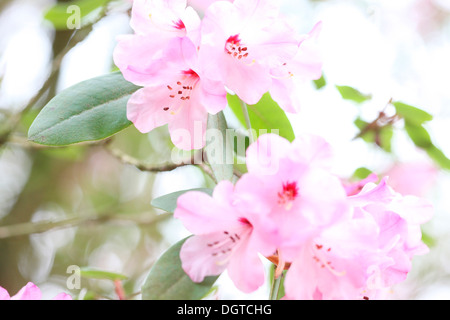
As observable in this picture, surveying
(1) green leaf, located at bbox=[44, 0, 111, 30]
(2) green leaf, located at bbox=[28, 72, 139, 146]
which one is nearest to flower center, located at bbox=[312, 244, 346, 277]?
(2) green leaf, located at bbox=[28, 72, 139, 146]

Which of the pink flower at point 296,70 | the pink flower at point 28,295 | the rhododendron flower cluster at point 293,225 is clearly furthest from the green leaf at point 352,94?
the pink flower at point 28,295

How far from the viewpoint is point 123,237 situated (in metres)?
2.53

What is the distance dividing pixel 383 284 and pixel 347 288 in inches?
4.4

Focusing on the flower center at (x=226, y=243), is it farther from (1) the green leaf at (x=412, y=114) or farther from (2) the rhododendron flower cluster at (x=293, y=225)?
(1) the green leaf at (x=412, y=114)

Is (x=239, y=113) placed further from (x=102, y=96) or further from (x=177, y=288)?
(x=177, y=288)

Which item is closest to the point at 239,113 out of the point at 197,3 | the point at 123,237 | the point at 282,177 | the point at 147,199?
the point at 197,3

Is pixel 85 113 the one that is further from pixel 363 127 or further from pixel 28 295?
pixel 363 127

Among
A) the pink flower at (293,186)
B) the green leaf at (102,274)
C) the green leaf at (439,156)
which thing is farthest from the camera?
the green leaf at (439,156)

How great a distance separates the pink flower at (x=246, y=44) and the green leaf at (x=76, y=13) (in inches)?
21.6

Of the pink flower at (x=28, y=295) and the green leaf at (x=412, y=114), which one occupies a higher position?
the pink flower at (x=28, y=295)

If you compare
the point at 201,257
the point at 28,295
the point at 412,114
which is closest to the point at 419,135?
the point at 412,114

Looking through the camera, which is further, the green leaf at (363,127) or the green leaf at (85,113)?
the green leaf at (363,127)

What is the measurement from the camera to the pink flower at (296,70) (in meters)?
0.71

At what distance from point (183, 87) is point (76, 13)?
517 mm
